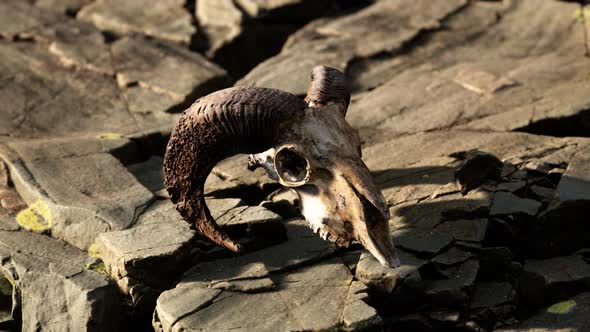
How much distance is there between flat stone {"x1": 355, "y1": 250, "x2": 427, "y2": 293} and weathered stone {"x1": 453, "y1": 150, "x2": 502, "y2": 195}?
1123 millimetres

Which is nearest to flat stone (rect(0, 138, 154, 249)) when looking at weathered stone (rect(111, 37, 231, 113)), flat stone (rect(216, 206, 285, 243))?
flat stone (rect(216, 206, 285, 243))

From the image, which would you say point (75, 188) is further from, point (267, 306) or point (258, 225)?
point (267, 306)

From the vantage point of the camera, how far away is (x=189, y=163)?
251 inches

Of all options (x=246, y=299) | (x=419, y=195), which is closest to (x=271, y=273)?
(x=246, y=299)

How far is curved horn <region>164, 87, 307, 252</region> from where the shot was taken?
20.0ft

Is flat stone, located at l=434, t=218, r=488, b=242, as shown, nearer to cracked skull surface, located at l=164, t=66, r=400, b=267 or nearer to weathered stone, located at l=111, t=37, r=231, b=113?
cracked skull surface, located at l=164, t=66, r=400, b=267

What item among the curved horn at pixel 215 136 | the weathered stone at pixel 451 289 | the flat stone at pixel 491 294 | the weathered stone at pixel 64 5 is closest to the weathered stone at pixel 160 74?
the weathered stone at pixel 64 5

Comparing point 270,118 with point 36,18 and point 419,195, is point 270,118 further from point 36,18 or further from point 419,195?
point 36,18

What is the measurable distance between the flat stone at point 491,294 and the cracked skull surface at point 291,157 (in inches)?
24.3

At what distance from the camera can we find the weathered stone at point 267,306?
→ 18.5 ft

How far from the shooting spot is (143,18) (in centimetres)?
1160

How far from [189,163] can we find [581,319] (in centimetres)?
274

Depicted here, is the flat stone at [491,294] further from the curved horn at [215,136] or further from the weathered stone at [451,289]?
the curved horn at [215,136]

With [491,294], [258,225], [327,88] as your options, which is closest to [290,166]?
[258,225]
